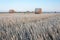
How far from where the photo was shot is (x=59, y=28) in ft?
13.0

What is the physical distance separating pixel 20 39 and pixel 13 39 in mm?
Result: 159

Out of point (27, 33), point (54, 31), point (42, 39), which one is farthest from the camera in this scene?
point (54, 31)

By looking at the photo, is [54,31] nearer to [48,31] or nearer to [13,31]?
[48,31]

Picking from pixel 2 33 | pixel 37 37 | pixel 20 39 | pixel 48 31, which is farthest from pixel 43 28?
pixel 2 33

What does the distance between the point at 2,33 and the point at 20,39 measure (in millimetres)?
502

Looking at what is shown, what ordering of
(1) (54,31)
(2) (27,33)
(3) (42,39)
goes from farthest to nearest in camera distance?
(1) (54,31) < (2) (27,33) < (3) (42,39)

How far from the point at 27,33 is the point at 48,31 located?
517 mm

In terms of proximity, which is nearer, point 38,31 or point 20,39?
point 20,39

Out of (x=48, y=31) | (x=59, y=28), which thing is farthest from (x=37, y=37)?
(x=59, y=28)

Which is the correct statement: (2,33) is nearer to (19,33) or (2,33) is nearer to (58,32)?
(19,33)

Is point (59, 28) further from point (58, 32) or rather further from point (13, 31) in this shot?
point (13, 31)

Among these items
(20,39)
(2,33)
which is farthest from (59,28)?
(2,33)

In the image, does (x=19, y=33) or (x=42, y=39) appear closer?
(x=42, y=39)

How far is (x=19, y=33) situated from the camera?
3.57 meters
